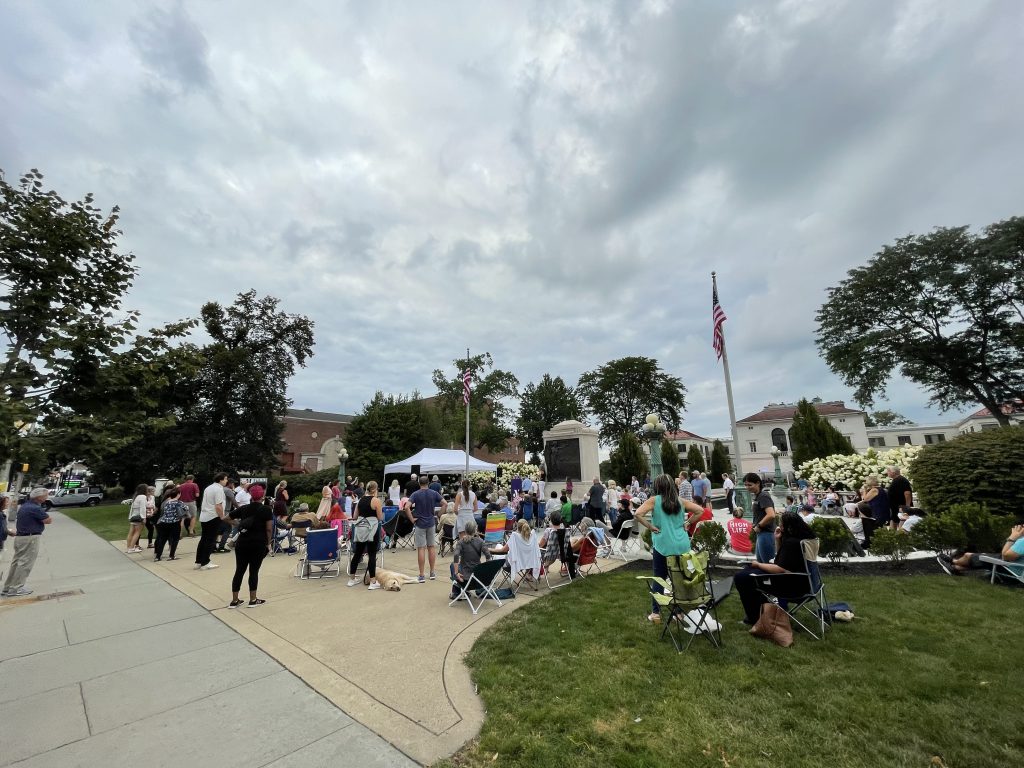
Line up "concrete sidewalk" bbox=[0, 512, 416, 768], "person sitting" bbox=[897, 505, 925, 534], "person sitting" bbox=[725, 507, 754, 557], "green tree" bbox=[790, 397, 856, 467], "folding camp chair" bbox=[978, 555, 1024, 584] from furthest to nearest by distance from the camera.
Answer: "green tree" bbox=[790, 397, 856, 467]
"person sitting" bbox=[725, 507, 754, 557]
"person sitting" bbox=[897, 505, 925, 534]
"folding camp chair" bbox=[978, 555, 1024, 584]
"concrete sidewalk" bbox=[0, 512, 416, 768]

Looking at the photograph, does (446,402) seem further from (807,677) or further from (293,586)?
(807,677)

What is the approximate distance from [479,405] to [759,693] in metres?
48.1

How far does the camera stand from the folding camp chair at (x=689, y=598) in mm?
4629

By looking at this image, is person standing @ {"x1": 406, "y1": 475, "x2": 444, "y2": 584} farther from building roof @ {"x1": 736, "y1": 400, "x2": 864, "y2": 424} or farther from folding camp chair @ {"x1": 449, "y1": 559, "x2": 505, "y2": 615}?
building roof @ {"x1": 736, "y1": 400, "x2": 864, "y2": 424}

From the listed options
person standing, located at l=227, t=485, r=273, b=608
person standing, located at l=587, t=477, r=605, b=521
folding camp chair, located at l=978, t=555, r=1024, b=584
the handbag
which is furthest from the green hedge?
person standing, located at l=227, t=485, r=273, b=608

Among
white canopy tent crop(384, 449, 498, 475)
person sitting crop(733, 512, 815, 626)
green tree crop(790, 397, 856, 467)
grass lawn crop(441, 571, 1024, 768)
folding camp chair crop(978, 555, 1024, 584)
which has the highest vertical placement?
green tree crop(790, 397, 856, 467)

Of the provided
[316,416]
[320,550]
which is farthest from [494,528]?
[316,416]

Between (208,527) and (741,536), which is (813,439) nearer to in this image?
(741,536)

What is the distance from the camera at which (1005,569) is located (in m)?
6.45

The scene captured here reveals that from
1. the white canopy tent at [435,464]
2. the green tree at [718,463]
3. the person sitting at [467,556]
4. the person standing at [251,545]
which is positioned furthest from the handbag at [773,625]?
the green tree at [718,463]

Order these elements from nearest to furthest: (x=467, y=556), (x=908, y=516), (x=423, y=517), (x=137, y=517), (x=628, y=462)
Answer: (x=467, y=556), (x=423, y=517), (x=908, y=516), (x=137, y=517), (x=628, y=462)

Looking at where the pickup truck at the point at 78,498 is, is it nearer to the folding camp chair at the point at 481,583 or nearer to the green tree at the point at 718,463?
the folding camp chair at the point at 481,583

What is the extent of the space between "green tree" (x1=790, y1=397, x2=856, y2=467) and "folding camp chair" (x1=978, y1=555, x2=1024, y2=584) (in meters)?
24.5

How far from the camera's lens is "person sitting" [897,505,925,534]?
833 centimetres
